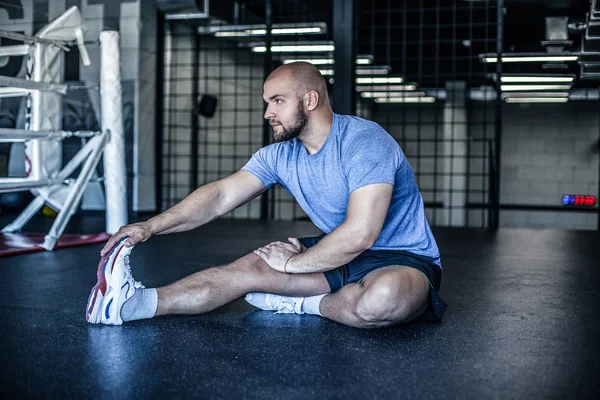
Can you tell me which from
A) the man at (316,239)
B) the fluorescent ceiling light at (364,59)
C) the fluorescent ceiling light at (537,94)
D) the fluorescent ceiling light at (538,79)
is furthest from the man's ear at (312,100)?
the fluorescent ceiling light at (537,94)

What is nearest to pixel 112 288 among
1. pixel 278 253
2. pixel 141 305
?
pixel 141 305

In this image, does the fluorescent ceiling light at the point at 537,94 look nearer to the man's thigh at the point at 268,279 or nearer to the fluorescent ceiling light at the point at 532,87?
the fluorescent ceiling light at the point at 532,87

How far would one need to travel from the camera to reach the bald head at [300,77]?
6.99ft

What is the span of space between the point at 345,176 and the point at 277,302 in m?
0.51

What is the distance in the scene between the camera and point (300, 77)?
213 cm

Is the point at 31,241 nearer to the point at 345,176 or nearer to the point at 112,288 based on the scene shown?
the point at 112,288

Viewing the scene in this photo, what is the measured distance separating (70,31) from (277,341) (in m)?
3.16

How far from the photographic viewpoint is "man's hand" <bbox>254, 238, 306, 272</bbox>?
6.99 feet

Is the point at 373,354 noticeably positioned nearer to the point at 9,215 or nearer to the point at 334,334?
the point at 334,334

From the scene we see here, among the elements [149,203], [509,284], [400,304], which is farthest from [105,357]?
[149,203]

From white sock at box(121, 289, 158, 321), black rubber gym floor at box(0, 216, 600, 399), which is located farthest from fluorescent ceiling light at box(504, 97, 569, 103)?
white sock at box(121, 289, 158, 321)

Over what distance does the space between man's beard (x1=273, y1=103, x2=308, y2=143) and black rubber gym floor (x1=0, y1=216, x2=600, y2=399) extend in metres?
0.59

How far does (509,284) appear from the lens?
312cm

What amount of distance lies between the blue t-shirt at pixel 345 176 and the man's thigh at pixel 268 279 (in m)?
0.18
